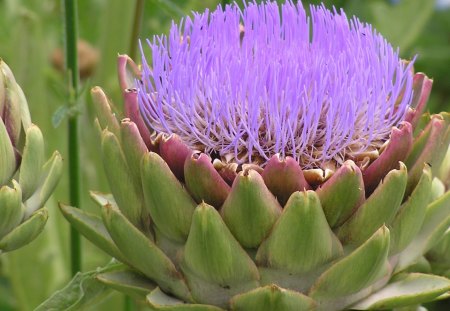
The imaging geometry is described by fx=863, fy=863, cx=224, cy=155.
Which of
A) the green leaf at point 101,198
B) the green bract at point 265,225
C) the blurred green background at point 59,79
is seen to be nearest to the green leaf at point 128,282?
the green bract at point 265,225

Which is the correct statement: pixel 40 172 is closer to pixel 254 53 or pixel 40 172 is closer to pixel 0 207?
pixel 0 207

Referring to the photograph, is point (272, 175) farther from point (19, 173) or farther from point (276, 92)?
point (19, 173)

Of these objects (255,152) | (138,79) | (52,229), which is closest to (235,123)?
(255,152)

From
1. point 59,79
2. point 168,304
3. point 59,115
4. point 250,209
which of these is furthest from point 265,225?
point 59,79

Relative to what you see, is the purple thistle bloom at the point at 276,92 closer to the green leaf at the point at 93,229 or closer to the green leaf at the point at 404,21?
the green leaf at the point at 93,229

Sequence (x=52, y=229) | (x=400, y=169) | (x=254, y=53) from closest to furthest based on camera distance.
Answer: (x=400, y=169), (x=254, y=53), (x=52, y=229)

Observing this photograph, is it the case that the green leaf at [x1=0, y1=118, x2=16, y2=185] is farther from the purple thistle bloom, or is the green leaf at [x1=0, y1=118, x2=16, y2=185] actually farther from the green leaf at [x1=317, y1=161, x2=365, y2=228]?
the green leaf at [x1=317, y1=161, x2=365, y2=228]
